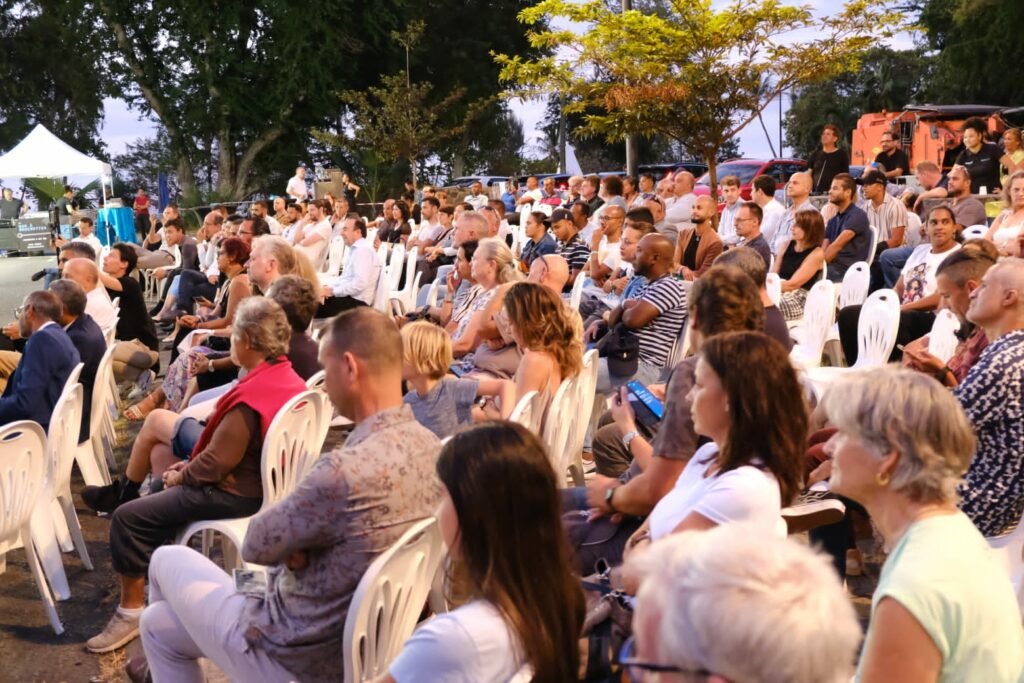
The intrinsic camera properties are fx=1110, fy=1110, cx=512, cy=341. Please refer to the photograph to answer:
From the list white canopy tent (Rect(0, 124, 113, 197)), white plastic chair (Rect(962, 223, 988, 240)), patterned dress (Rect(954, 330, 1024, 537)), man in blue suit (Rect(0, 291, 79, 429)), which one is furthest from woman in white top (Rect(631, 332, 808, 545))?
white canopy tent (Rect(0, 124, 113, 197))

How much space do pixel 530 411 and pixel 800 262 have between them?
183 inches

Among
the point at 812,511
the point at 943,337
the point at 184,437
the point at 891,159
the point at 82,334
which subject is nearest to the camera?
the point at 812,511

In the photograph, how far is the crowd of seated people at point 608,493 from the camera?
1.44 m

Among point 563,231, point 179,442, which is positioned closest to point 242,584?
point 179,442

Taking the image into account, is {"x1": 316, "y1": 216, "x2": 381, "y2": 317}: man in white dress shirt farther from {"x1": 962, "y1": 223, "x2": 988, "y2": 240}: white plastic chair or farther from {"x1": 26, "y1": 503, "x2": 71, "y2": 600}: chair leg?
{"x1": 26, "y1": 503, "x2": 71, "y2": 600}: chair leg

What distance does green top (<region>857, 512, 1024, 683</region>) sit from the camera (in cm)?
206

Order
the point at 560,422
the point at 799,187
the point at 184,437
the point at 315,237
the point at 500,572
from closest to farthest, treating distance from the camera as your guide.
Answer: the point at 500,572 < the point at 560,422 < the point at 184,437 < the point at 799,187 < the point at 315,237

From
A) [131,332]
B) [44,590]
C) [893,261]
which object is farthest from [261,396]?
[893,261]

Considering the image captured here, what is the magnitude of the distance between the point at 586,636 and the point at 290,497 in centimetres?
84

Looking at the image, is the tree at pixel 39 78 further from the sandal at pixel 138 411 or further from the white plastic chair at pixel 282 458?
the white plastic chair at pixel 282 458

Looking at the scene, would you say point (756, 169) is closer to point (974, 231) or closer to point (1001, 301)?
point (974, 231)

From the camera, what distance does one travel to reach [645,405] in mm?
4094

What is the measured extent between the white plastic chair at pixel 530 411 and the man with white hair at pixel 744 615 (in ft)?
9.12

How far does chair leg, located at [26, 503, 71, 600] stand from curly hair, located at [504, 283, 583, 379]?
90.4 inches
